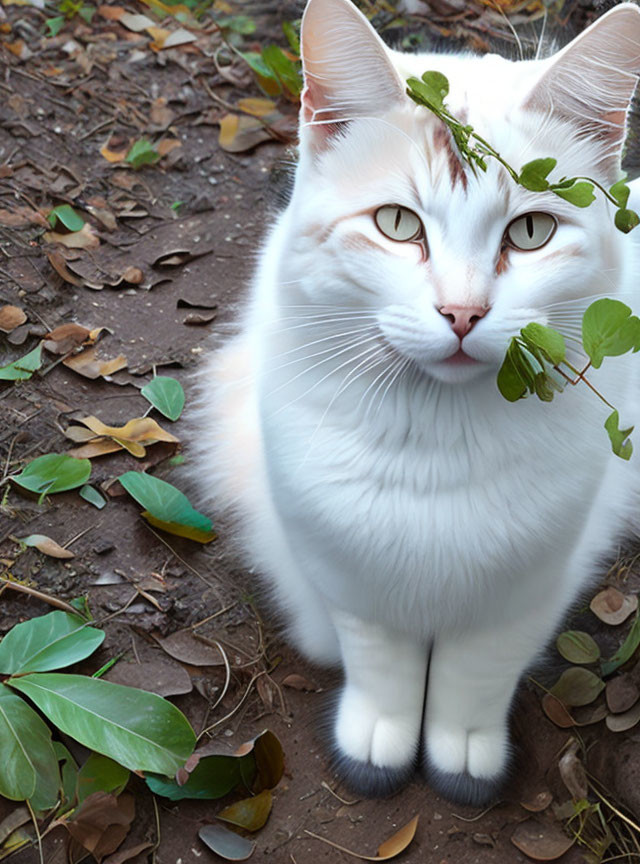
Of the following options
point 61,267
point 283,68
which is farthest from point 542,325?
point 283,68

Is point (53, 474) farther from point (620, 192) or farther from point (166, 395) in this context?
point (620, 192)

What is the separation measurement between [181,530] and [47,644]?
0.44 m

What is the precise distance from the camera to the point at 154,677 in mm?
1782

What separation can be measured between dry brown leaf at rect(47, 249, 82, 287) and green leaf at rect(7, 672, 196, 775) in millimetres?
1337

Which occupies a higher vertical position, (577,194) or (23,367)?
(577,194)

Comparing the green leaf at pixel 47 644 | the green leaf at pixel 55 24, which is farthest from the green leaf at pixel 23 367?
the green leaf at pixel 55 24

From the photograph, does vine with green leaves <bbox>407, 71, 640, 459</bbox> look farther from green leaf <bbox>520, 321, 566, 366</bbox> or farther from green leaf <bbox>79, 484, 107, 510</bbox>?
green leaf <bbox>79, 484, 107, 510</bbox>

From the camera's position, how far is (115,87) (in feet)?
11.3

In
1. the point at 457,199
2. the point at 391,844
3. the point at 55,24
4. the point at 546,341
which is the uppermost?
the point at 457,199

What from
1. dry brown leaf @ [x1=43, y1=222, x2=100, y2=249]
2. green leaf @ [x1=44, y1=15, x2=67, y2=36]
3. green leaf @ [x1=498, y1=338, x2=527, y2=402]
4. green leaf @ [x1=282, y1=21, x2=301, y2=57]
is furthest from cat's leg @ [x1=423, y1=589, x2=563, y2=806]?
green leaf @ [x1=44, y1=15, x2=67, y2=36]

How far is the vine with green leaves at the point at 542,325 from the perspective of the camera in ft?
3.74

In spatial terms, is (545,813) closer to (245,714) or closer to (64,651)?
(245,714)

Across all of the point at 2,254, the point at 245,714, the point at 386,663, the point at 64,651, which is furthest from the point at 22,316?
the point at 386,663

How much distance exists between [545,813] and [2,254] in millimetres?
1944
